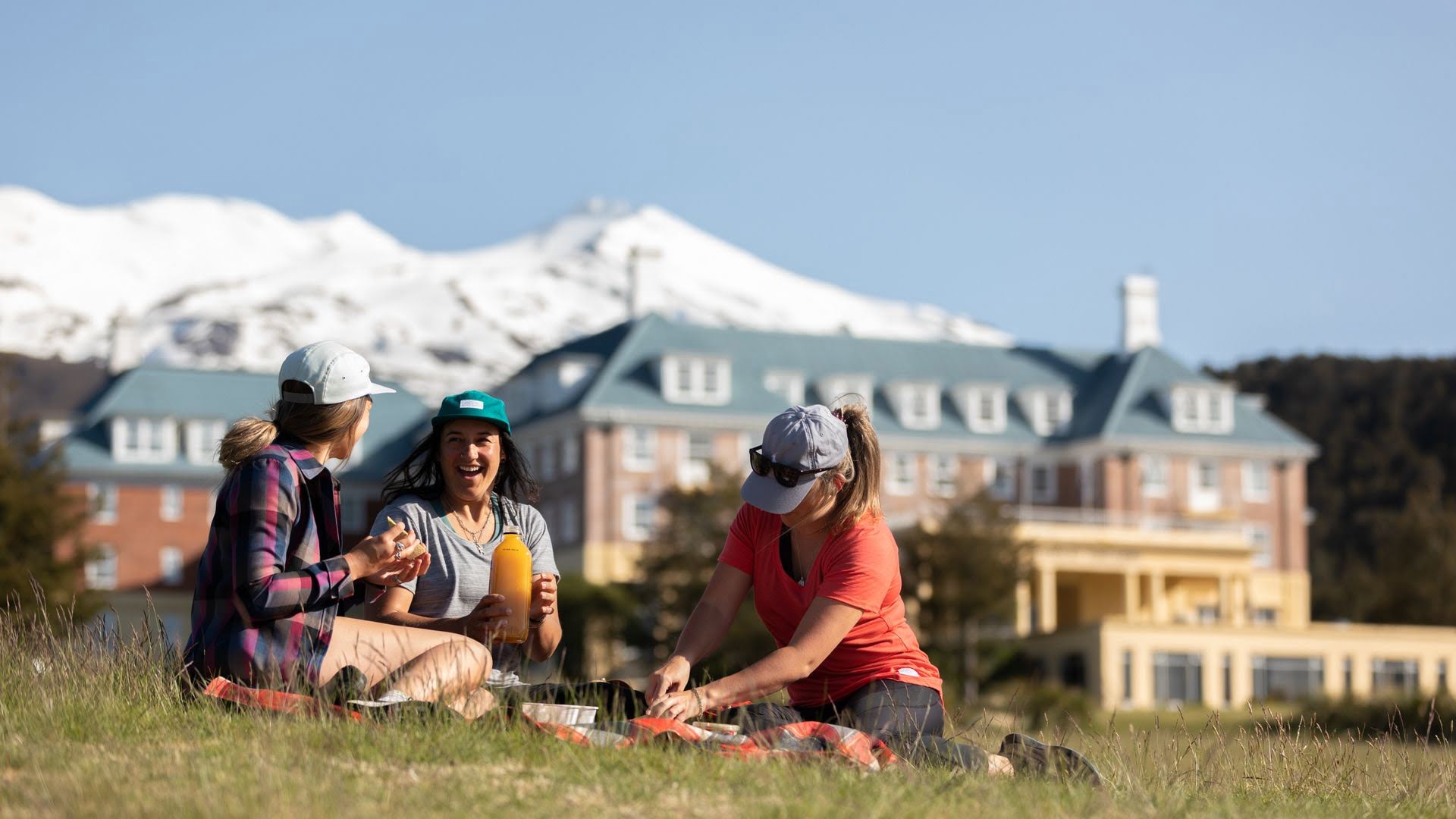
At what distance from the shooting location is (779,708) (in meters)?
8.09

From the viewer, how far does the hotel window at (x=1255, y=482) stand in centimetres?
6962

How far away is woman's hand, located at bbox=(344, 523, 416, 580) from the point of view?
7539 millimetres

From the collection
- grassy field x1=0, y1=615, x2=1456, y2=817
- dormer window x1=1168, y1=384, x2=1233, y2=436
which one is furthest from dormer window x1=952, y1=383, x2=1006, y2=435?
grassy field x1=0, y1=615, x2=1456, y2=817

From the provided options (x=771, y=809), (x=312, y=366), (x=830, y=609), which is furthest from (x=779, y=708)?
(x=312, y=366)

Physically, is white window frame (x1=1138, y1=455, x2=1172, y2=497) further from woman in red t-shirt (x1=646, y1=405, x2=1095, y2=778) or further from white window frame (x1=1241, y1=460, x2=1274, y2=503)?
woman in red t-shirt (x1=646, y1=405, x2=1095, y2=778)

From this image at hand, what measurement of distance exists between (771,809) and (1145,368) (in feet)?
217

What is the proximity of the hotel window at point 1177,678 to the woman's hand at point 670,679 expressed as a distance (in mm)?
45540

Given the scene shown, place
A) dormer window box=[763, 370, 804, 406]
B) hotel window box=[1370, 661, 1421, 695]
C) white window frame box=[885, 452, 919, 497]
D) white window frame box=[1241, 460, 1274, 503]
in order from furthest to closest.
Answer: white window frame box=[1241, 460, 1274, 503]
dormer window box=[763, 370, 804, 406]
white window frame box=[885, 452, 919, 497]
hotel window box=[1370, 661, 1421, 695]

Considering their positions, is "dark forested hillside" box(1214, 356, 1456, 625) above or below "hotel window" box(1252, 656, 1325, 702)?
above

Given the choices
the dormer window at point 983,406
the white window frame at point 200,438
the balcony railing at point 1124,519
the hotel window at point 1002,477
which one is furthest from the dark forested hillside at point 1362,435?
the white window frame at point 200,438

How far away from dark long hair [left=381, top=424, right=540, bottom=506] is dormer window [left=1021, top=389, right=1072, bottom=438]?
203 feet

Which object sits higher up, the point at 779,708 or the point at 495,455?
the point at 495,455

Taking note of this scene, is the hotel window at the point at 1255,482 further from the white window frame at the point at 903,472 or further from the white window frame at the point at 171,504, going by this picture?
the white window frame at the point at 171,504

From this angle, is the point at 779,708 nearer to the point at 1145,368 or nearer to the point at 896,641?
the point at 896,641
